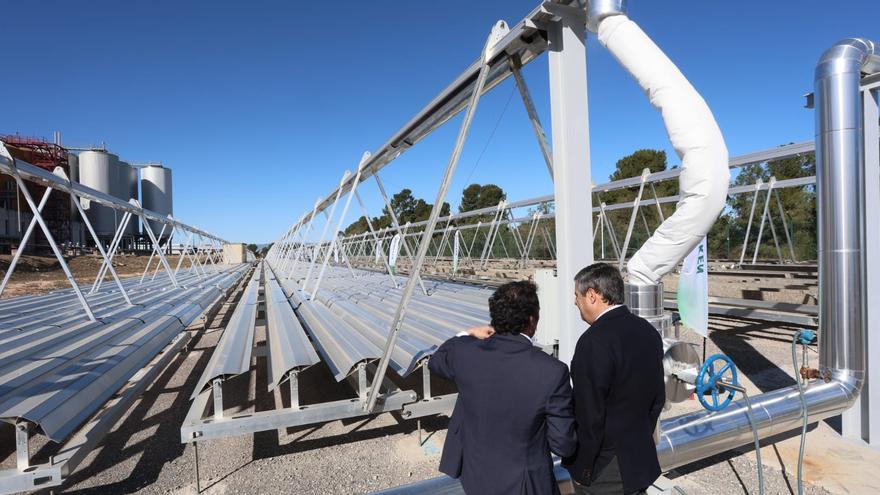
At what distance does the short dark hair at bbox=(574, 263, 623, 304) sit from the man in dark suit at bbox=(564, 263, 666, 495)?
0.18ft

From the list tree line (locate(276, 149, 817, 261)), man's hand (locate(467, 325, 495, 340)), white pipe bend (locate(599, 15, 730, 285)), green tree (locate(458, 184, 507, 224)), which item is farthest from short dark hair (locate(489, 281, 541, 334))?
green tree (locate(458, 184, 507, 224))

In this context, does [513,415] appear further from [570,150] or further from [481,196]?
[481,196]

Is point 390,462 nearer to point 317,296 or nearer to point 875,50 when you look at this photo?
point 317,296

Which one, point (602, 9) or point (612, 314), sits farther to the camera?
point (602, 9)

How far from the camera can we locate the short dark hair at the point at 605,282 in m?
1.88

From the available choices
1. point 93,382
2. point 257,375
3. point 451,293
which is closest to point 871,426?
point 451,293

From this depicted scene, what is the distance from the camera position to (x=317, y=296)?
8312 mm

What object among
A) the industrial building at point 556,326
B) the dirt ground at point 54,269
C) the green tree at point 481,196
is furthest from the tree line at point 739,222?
the dirt ground at point 54,269

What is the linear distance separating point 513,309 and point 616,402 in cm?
54

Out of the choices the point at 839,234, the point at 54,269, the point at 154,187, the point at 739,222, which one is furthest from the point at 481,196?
the point at 839,234

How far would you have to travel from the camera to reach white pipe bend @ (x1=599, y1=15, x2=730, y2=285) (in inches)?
72.3

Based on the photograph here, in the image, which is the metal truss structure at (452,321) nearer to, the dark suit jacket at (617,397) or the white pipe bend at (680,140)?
the white pipe bend at (680,140)

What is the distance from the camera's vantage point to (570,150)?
2.22 meters

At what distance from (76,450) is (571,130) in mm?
3550
